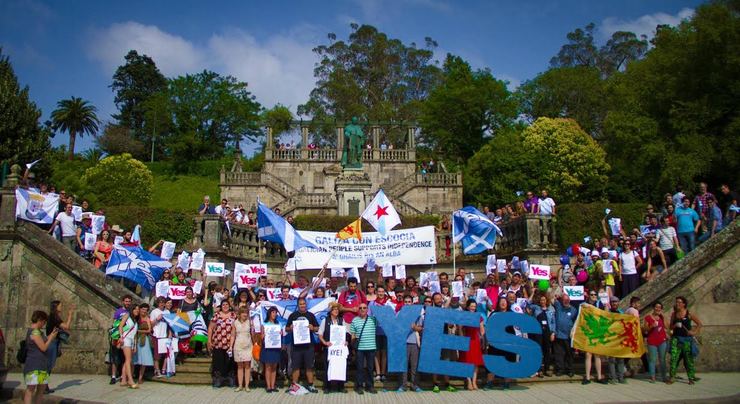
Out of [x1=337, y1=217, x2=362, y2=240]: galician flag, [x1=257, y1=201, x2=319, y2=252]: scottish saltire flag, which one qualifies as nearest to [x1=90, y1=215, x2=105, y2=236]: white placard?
[x1=257, y1=201, x2=319, y2=252]: scottish saltire flag

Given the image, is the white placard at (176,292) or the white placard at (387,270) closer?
the white placard at (176,292)

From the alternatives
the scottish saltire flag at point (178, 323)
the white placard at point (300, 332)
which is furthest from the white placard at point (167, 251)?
the white placard at point (300, 332)

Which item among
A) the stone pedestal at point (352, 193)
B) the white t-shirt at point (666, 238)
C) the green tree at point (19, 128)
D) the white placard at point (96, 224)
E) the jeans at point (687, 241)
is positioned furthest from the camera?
the stone pedestal at point (352, 193)

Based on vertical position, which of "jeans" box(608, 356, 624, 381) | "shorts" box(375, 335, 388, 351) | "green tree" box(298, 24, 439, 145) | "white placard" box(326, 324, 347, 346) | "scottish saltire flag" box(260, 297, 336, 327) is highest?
"green tree" box(298, 24, 439, 145)

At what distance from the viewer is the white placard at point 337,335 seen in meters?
11.9

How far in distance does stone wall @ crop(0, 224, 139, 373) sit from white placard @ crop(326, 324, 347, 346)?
219 inches

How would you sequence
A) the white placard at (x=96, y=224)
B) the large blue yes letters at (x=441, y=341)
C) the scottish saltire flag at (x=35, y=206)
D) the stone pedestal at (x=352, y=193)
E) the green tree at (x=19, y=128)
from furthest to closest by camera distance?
the stone pedestal at (x=352, y=193) → the green tree at (x=19, y=128) → the white placard at (x=96, y=224) → the scottish saltire flag at (x=35, y=206) → the large blue yes letters at (x=441, y=341)

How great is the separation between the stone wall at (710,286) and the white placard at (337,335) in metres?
7.18

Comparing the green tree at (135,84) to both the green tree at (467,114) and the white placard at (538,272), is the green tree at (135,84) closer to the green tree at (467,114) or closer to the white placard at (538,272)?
the green tree at (467,114)

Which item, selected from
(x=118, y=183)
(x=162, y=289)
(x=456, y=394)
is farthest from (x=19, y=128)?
(x=456, y=394)

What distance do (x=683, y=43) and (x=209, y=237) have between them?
88.4 ft

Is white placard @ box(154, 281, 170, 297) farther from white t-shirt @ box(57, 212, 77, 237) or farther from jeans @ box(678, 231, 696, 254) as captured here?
jeans @ box(678, 231, 696, 254)

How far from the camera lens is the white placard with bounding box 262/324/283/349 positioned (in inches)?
469

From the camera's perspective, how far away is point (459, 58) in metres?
64.2
